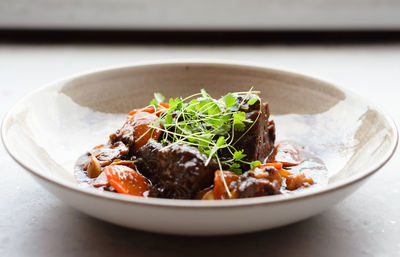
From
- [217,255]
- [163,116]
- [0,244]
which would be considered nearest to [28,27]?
[163,116]

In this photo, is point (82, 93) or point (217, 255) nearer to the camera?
point (217, 255)

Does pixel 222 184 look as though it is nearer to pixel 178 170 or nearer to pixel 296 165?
pixel 178 170

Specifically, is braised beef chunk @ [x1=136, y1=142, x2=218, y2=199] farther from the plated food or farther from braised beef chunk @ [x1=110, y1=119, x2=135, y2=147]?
braised beef chunk @ [x1=110, y1=119, x2=135, y2=147]

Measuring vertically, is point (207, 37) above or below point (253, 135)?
below
